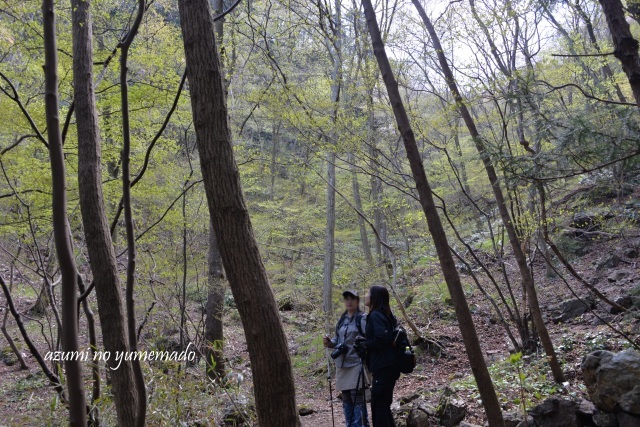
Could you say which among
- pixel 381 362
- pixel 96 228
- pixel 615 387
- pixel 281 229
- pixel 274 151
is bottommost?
pixel 615 387

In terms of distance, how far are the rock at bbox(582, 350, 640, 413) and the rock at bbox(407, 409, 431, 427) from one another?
169 cm

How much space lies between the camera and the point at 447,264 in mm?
3701

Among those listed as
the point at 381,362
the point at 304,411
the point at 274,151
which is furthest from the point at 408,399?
the point at 274,151

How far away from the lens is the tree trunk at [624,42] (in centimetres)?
371

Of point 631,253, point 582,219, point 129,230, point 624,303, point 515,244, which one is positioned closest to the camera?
point 129,230

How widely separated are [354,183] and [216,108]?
1127cm

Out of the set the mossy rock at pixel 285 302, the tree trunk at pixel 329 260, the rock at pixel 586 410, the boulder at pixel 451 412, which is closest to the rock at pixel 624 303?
the rock at pixel 586 410

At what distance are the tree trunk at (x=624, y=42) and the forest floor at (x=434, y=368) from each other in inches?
113

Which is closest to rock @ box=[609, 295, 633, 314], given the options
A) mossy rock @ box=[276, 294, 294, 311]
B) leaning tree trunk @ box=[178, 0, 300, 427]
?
leaning tree trunk @ box=[178, 0, 300, 427]

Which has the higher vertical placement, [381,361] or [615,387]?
[381,361]

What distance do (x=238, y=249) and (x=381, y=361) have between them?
2.39 metres

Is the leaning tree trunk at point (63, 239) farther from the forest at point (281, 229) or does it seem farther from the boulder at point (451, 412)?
the boulder at point (451, 412)

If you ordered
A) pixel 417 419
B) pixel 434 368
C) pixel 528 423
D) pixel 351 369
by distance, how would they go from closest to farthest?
pixel 528 423 < pixel 351 369 < pixel 417 419 < pixel 434 368

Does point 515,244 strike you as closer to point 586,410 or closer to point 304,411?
point 586,410
